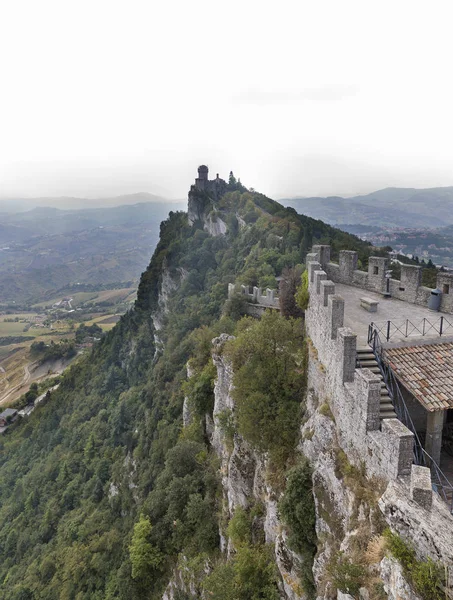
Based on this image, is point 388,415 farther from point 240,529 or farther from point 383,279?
point 240,529

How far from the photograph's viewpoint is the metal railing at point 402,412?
9320mm

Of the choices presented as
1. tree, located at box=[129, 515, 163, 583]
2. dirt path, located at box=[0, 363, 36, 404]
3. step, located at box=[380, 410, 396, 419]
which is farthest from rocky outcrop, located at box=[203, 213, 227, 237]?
dirt path, located at box=[0, 363, 36, 404]

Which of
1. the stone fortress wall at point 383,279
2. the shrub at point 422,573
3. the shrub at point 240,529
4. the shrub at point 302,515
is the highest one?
the stone fortress wall at point 383,279

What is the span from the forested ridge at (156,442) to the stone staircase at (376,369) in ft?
12.1

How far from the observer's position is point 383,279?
16922 mm

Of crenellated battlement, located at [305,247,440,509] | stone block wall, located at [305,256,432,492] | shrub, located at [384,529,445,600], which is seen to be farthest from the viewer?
stone block wall, located at [305,256,432,492]

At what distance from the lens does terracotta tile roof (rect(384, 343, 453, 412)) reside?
9.77 meters

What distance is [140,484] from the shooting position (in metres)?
36.1

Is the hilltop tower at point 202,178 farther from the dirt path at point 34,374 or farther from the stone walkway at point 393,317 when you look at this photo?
the stone walkway at point 393,317

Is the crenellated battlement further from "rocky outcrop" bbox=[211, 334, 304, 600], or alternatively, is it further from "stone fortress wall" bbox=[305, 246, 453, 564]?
"rocky outcrop" bbox=[211, 334, 304, 600]

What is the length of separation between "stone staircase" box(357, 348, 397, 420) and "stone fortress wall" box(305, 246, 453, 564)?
0.55 m

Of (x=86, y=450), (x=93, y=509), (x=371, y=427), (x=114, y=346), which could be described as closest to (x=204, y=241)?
(x=114, y=346)

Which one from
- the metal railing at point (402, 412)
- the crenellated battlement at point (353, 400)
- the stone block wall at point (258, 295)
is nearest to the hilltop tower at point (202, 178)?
the stone block wall at point (258, 295)

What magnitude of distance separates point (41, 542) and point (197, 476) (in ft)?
134
